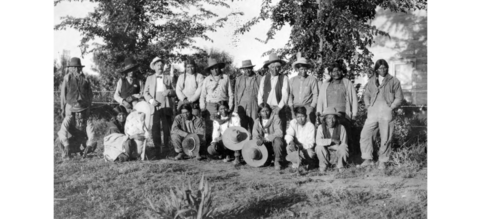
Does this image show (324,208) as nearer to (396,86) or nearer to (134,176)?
(396,86)

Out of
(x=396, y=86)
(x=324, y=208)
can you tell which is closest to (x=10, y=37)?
(x=324, y=208)

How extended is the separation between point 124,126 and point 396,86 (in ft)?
14.2

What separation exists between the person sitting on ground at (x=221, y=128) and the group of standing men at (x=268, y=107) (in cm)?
2

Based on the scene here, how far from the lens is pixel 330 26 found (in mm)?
8555

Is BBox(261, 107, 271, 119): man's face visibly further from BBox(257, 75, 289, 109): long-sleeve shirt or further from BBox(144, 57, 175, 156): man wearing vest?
BBox(144, 57, 175, 156): man wearing vest

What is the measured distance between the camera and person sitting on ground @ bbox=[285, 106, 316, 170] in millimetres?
7277

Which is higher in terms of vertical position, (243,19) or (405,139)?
(243,19)

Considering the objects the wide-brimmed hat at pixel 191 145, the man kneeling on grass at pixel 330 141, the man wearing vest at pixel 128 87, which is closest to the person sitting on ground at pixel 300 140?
the man kneeling on grass at pixel 330 141

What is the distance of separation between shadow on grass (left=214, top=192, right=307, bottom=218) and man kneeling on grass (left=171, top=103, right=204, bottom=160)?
2.05 metres

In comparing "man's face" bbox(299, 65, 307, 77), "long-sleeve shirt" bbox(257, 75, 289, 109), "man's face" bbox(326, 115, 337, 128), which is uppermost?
"man's face" bbox(299, 65, 307, 77)

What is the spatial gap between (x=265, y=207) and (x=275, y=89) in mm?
2333

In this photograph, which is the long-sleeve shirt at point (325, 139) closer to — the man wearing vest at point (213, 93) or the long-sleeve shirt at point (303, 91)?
the long-sleeve shirt at point (303, 91)

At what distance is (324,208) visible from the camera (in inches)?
241

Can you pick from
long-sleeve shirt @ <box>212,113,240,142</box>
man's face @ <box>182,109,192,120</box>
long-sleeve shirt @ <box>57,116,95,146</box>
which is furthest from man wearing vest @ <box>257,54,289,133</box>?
long-sleeve shirt @ <box>57,116,95,146</box>
